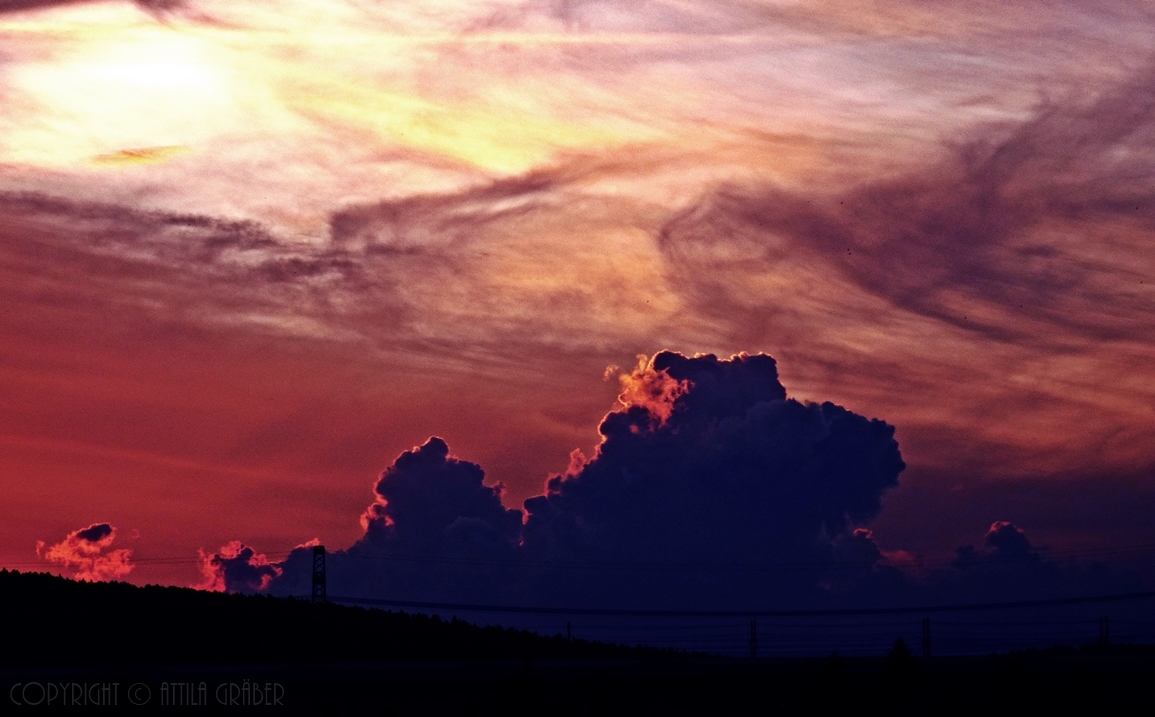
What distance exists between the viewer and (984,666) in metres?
94.0

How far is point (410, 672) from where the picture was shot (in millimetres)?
91938

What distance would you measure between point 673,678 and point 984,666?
21.5m

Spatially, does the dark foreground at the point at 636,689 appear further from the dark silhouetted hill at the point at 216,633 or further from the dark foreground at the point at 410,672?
the dark silhouetted hill at the point at 216,633

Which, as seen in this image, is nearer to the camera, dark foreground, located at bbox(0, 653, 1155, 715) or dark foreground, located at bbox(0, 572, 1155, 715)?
dark foreground, located at bbox(0, 653, 1155, 715)

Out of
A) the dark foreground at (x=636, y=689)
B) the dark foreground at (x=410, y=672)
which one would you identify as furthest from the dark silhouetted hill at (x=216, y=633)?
the dark foreground at (x=636, y=689)

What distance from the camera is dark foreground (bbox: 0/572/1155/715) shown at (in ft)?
224

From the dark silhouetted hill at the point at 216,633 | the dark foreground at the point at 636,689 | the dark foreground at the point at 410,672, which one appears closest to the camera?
the dark foreground at the point at 636,689

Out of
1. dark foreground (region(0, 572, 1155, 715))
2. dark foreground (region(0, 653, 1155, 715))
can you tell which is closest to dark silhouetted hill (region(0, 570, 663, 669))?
dark foreground (region(0, 572, 1155, 715))

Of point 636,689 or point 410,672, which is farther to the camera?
point 410,672

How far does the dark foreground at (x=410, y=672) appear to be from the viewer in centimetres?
6819

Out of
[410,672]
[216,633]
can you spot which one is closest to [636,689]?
[410,672]

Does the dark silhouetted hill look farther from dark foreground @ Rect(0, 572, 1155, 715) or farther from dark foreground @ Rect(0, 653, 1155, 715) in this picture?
dark foreground @ Rect(0, 653, 1155, 715)

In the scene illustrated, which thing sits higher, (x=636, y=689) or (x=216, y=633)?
(x=216, y=633)

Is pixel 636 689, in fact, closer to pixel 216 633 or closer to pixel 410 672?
pixel 410 672
